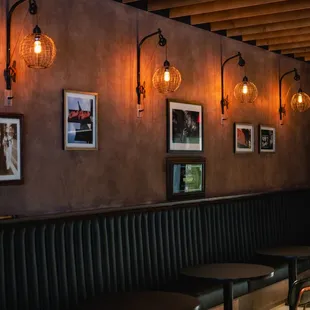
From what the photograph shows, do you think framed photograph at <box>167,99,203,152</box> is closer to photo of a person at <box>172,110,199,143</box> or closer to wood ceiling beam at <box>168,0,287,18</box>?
photo of a person at <box>172,110,199,143</box>

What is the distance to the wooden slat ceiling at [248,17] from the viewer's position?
5.45 m

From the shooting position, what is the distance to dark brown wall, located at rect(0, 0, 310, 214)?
14.5 ft

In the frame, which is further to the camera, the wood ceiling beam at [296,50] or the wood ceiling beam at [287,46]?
the wood ceiling beam at [296,50]

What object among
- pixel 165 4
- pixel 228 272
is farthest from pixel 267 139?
pixel 228 272

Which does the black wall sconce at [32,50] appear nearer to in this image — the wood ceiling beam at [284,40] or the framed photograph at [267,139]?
the wood ceiling beam at [284,40]

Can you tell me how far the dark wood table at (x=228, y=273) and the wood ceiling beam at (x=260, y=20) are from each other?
104 inches

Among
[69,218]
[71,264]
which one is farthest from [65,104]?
[71,264]

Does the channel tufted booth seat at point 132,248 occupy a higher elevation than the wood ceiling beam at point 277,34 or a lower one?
lower

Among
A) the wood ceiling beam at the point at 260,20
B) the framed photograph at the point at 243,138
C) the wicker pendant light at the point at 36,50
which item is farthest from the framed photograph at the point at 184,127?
the wicker pendant light at the point at 36,50

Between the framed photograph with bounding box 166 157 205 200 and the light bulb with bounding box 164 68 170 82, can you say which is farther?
the framed photograph with bounding box 166 157 205 200

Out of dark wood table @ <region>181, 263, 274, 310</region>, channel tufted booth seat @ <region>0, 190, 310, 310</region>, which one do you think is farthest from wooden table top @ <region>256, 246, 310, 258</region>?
dark wood table @ <region>181, 263, 274, 310</region>

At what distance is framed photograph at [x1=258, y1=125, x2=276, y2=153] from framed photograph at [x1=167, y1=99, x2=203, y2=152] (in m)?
1.47

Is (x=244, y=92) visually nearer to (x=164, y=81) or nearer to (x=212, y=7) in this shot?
(x=212, y=7)

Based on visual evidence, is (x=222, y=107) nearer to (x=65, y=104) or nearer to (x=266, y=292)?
(x=266, y=292)
